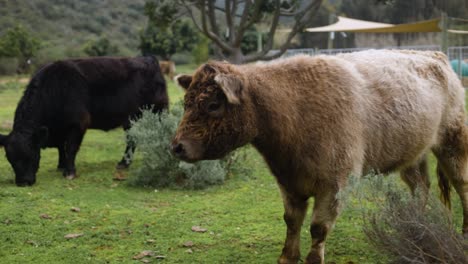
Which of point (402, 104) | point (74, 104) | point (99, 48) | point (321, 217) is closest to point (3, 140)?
point (74, 104)

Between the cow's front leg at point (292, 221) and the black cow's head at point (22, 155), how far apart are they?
499 cm

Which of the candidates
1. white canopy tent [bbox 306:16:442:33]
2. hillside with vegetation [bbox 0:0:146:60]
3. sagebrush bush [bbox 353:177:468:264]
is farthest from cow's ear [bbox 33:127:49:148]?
hillside with vegetation [bbox 0:0:146:60]

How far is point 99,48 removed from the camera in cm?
3198

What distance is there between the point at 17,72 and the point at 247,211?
22.6 m

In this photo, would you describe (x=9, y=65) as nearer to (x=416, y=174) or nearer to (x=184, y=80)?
(x=416, y=174)

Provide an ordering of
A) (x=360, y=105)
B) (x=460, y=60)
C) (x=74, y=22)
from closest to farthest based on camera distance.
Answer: (x=360, y=105), (x=460, y=60), (x=74, y=22)

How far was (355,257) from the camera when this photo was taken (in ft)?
16.8

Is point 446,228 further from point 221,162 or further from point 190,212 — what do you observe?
point 221,162

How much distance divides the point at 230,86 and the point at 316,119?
2.55ft

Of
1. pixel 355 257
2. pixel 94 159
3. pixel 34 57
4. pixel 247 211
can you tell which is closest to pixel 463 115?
pixel 355 257

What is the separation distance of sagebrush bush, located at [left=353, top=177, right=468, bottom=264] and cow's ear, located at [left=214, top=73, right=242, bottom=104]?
104 centimetres

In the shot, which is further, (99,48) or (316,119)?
(99,48)

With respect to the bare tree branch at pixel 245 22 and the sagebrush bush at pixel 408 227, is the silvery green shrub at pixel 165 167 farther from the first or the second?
the bare tree branch at pixel 245 22

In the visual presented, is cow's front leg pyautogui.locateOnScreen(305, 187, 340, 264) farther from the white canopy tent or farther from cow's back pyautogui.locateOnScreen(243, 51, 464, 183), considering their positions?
the white canopy tent
